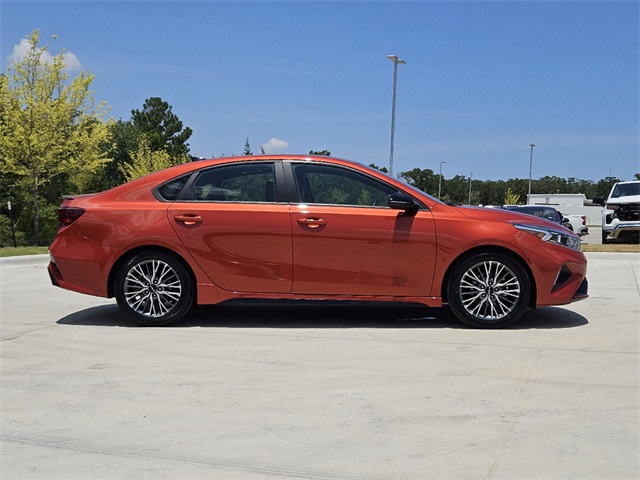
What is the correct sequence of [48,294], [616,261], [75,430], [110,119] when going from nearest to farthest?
1. [75,430]
2. [48,294]
3. [616,261]
4. [110,119]

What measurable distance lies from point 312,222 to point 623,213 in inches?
700

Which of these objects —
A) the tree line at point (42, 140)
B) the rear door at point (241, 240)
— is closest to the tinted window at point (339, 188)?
the rear door at point (241, 240)

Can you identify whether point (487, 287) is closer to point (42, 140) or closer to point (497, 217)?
point (497, 217)

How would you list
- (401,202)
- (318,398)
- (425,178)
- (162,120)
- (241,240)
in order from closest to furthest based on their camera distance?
(318,398), (401,202), (241,240), (162,120), (425,178)

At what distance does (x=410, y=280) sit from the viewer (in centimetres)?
671

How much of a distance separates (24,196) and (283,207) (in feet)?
91.7

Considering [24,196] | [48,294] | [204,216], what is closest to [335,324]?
[204,216]

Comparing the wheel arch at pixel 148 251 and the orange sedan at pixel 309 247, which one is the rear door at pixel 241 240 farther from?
the wheel arch at pixel 148 251

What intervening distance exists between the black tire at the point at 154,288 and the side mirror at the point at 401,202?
2.07 metres

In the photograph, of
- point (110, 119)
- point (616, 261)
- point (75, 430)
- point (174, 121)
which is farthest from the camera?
point (174, 121)

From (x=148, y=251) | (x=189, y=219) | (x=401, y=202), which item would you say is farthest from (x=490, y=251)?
(x=148, y=251)

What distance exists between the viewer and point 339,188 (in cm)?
685

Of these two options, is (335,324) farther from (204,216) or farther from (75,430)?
(75,430)

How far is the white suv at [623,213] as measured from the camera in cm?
2148
